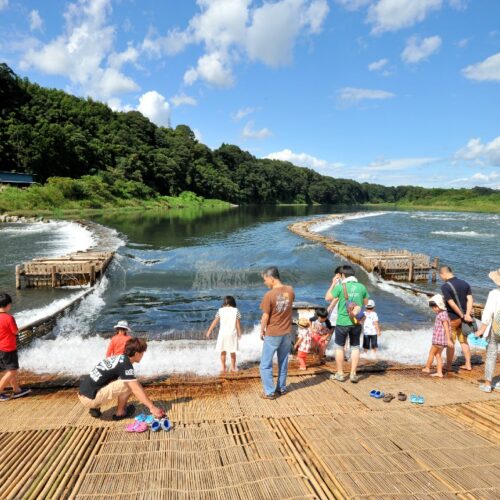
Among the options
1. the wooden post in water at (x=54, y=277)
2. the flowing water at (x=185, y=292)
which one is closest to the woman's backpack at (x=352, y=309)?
the flowing water at (x=185, y=292)

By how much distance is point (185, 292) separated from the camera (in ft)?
58.9

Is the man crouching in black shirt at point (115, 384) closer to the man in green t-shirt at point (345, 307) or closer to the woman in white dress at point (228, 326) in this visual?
the woman in white dress at point (228, 326)

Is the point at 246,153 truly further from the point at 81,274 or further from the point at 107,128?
the point at 81,274

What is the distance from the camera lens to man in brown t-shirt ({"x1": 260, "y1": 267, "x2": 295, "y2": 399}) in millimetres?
5883

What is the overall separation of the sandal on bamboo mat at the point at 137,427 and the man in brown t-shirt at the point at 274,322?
1.99 meters

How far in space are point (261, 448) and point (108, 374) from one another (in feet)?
7.62

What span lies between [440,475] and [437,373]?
3.73m

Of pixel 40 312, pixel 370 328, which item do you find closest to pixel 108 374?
pixel 370 328

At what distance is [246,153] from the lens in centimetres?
16400

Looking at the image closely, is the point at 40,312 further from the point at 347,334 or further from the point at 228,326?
the point at 347,334

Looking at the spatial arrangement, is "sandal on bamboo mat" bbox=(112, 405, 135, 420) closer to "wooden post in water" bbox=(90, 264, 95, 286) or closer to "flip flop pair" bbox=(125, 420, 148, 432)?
"flip flop pair" bbox=(125, 420, 148, 432)

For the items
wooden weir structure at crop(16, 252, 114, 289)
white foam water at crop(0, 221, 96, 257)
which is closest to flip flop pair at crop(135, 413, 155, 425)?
wooden weir structure at crop(16, 252, 114, 289)

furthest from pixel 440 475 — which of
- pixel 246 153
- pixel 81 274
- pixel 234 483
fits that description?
pixel 246 153

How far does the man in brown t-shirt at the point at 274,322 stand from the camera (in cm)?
588
